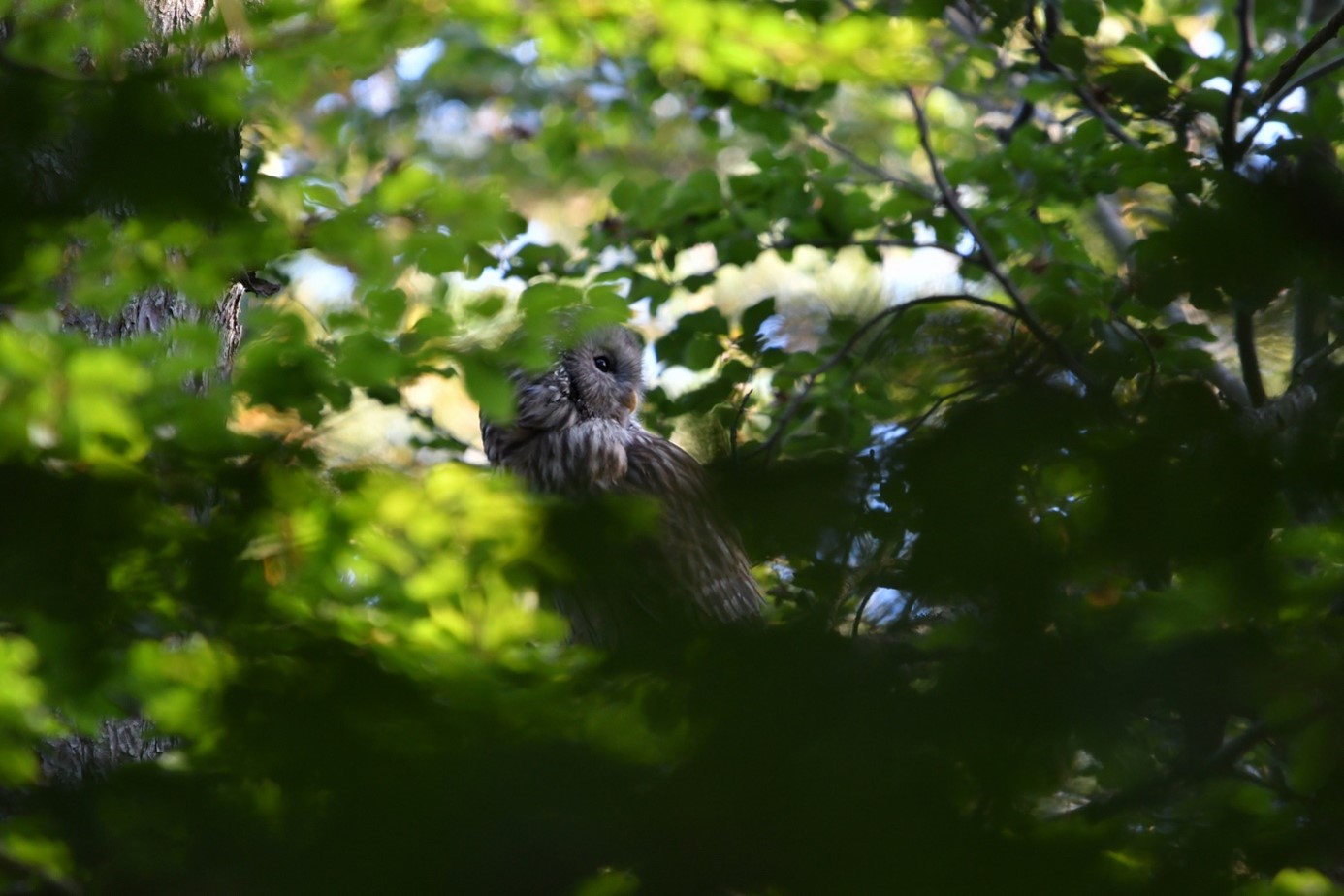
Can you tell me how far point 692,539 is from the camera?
7.84 ft

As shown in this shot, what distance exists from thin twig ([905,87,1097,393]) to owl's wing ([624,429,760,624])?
0.31m

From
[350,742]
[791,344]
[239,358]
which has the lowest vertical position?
[350,742]

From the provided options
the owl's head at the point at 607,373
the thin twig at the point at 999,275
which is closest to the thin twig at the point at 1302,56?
the thin twig at the point at 999,275

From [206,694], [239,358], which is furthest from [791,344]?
[206,694]

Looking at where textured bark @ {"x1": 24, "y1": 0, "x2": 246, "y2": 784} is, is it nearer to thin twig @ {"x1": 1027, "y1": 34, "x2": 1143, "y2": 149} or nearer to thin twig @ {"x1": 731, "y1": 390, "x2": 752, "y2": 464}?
thin twig @ {"x1": 731, "y1": 390, "x2": 752, "y2": 464}

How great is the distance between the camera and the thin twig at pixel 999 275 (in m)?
0.91

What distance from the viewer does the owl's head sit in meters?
4.24

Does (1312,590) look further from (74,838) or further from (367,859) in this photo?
(74,838)

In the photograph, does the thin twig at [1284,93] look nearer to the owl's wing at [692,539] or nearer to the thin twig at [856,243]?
the thin twig at [856,243]

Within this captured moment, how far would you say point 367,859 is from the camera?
0.85 meters

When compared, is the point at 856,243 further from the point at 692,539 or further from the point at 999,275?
the point at 692,539

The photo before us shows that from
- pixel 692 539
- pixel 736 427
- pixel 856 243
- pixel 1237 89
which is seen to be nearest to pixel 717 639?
pixel 736 427

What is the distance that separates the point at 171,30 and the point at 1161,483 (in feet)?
9.41

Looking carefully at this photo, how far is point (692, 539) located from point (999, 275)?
0.84 meters
